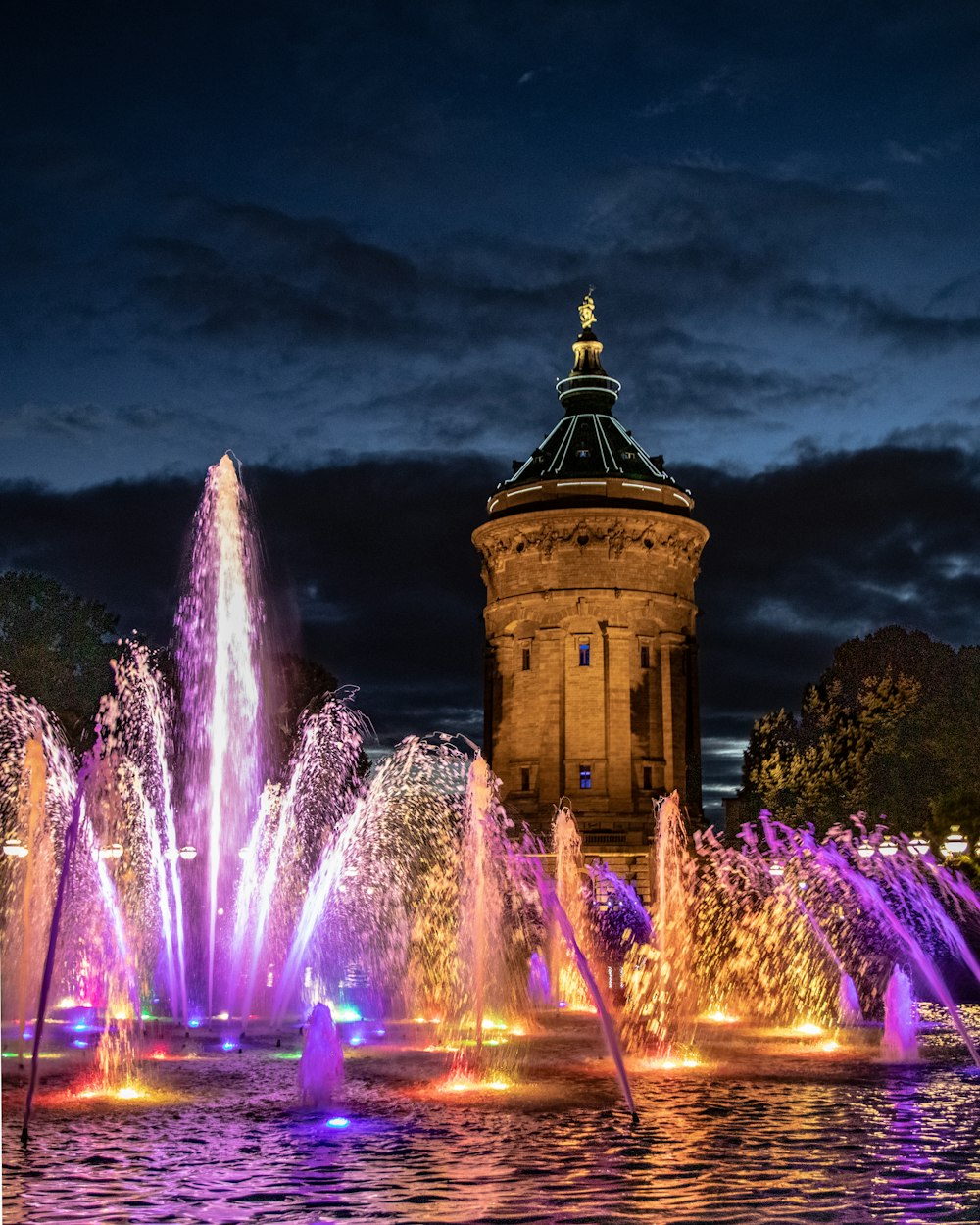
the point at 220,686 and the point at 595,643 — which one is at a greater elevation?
the point at 595,643

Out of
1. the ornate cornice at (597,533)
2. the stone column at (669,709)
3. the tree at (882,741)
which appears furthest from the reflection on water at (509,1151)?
the ornate cornice at (597,533)

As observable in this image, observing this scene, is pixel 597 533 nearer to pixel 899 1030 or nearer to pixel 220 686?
pixel 220 686

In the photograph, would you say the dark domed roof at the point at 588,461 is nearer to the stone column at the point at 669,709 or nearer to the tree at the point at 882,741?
the stone column at the point at 669,709

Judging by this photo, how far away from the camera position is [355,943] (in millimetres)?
43719

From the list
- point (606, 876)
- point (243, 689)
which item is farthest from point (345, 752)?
point (243, 689)

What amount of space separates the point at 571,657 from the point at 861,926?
25.8 meters

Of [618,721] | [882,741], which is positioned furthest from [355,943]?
[618,721]

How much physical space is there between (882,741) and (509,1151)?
4208cm

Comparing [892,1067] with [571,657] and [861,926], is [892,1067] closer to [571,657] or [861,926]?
[861,926]

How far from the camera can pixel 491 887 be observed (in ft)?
117

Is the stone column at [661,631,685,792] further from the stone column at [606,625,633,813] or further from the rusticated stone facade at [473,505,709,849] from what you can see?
the stone column at [606,625,633,813]

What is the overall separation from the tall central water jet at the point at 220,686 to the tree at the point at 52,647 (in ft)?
53.7

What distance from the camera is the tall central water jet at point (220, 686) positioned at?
93.9 feet

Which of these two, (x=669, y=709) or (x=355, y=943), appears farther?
(x=669, y=709)
